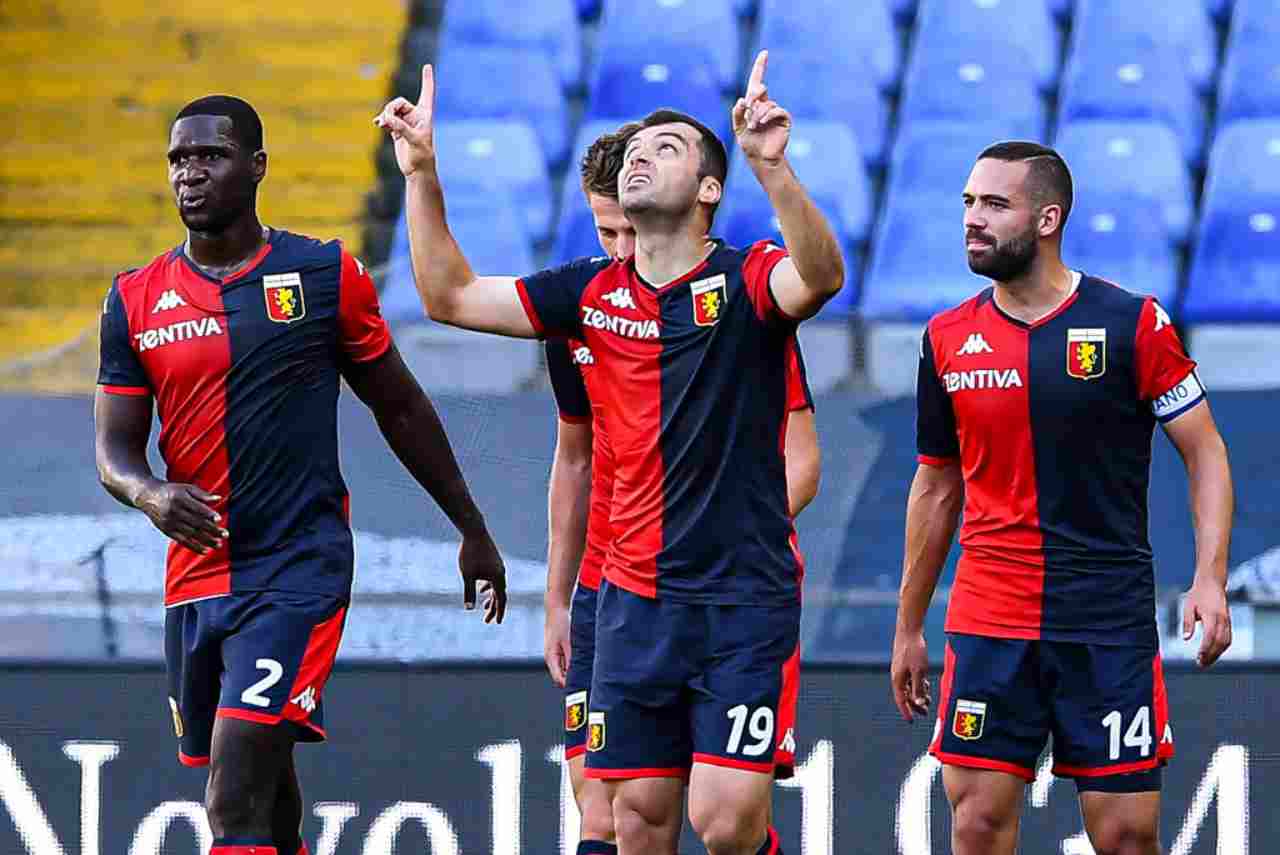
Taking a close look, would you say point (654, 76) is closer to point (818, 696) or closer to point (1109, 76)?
point (1109, 76)

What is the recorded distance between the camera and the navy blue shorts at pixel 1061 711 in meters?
4.40

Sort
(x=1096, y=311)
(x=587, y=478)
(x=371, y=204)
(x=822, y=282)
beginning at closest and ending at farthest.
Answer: (x=822, y=282) < (x=1096, y=311) < (x=587, y=478) < (x=371, y=204)

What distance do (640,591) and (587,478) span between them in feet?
2.95

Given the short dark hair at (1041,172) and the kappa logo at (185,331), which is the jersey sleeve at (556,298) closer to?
the kappa logo at (185,331)

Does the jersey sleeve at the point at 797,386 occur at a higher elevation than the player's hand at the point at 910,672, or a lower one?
higher

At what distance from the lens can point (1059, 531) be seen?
447cm

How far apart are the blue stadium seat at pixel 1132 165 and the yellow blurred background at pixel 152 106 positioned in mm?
3310

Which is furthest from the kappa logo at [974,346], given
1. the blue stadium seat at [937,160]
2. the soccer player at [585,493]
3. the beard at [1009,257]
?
the blue stadium seat at [937,160]

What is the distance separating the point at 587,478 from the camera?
5105 mm

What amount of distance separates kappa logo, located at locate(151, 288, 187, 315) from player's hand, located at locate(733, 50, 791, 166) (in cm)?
133

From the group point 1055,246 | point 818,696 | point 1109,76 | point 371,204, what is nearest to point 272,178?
point 371,204

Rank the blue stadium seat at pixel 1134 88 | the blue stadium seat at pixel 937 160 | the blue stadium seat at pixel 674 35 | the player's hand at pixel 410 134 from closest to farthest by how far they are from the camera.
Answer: the player's hand at pixel 410 134 < the blue stadium seat at pixel 937 160 < the blue stadium seat at pixel 1134 88 < the blue stadium seat at pixel 674 35

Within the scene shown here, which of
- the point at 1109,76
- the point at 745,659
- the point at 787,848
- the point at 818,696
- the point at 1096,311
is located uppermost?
the point at 1109,76

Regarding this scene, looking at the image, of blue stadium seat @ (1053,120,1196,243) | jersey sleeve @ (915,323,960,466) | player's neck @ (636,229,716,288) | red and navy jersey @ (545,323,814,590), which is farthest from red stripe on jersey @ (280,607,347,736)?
blue stadium seat @ (1053,120,1196,243)
